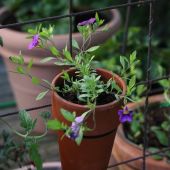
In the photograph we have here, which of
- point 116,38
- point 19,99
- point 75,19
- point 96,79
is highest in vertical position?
point 96,79

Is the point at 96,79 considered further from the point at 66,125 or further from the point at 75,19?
the point at 75,19

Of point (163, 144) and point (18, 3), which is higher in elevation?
point (18, 3)

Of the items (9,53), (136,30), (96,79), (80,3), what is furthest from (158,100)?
(80,3)

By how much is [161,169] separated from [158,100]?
346 millimetres

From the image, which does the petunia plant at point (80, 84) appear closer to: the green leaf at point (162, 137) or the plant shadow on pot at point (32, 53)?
the green leaf at point (162, 137)

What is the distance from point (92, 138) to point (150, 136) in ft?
2.25

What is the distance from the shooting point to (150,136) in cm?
175

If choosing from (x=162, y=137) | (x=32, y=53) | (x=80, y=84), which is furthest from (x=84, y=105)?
(x=32, y=53)

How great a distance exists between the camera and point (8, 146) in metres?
1.33

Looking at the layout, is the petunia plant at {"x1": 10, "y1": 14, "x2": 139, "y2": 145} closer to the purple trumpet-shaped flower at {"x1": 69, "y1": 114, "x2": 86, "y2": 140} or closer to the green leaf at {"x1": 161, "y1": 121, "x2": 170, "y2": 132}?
the purple trumpet-shaped flower at {"x1": 69, "y1": 114, "x2": 86, "y2": 140}

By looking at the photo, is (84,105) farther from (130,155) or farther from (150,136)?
(150,136)

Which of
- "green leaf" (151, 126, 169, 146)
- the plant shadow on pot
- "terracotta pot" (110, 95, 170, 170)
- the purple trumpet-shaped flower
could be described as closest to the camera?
the purple trumpet-shaped flower

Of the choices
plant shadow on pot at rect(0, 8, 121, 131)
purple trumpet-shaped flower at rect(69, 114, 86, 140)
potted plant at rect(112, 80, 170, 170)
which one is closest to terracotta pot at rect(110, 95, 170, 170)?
potted plant at rect(112, 80, 170, 170)

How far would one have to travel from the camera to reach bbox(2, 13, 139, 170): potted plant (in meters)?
1.06
